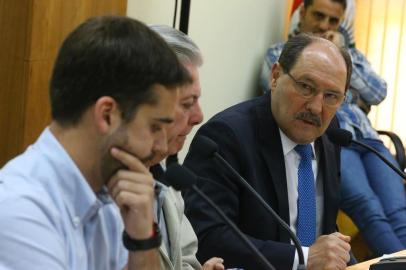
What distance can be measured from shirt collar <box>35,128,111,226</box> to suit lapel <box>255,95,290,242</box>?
1135 mm

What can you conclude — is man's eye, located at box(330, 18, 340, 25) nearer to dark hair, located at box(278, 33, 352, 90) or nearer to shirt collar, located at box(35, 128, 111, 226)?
dark hair, located at box(278, 33, 352, 90)

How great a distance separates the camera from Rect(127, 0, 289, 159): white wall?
4.04 m

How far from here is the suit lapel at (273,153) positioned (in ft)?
8.46

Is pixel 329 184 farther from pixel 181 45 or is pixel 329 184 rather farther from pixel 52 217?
pixel 52 217

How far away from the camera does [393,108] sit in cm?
533

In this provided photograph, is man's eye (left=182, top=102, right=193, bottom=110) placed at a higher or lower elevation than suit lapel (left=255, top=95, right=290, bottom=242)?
higher

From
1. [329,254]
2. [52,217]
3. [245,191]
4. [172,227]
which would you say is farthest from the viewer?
[245,191]

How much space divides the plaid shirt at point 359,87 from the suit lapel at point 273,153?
72.8 inches

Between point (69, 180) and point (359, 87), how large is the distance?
Result: 3408 millimetres

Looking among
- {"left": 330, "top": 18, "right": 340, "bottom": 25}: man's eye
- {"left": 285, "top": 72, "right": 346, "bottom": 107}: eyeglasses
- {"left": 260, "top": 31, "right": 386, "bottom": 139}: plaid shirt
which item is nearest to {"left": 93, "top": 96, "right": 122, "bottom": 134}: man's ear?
{"left": 285, "top": 72, "right": 346, "bottom": 107}: eyeglasses

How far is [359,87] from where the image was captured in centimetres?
470

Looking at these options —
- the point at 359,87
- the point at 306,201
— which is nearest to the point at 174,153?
the point at 306,201

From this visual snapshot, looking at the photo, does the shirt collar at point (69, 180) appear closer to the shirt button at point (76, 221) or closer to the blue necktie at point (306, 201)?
the shirt button at point (76, 221)

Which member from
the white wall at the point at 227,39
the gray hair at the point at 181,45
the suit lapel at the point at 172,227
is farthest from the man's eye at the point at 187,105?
the white wall at the point at 227,39
